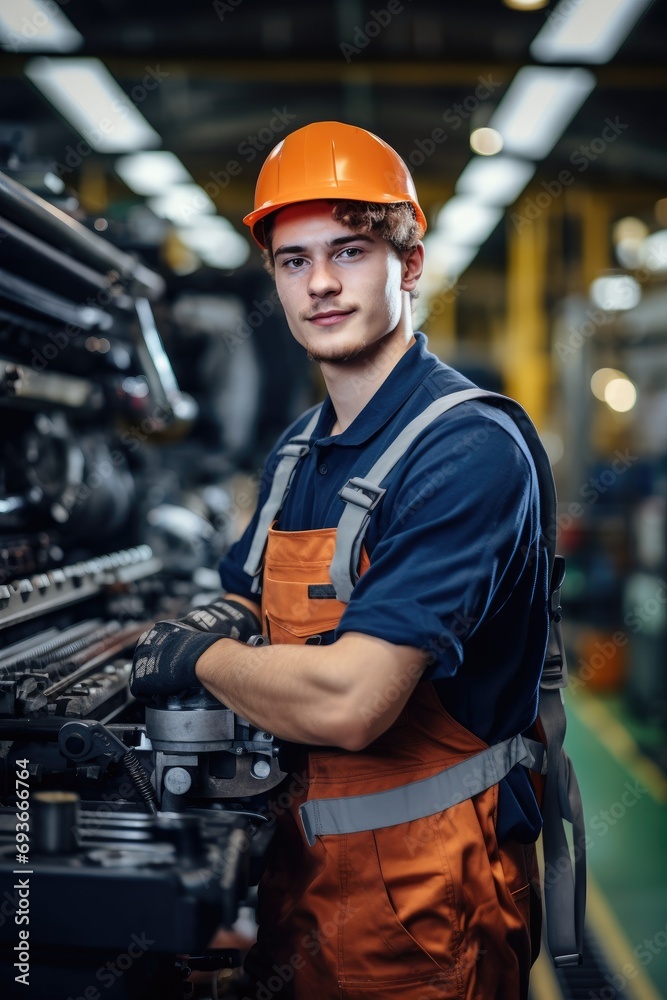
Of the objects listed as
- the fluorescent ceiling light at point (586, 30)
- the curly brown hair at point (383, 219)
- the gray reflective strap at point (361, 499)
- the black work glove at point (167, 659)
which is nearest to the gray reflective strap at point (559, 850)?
the gray reflective strap at point (361, 499)

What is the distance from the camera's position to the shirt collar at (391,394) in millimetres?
1547

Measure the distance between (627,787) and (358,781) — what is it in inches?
135

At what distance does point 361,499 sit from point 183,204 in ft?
24.3

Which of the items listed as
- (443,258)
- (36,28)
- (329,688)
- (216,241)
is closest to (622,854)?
(329,688)

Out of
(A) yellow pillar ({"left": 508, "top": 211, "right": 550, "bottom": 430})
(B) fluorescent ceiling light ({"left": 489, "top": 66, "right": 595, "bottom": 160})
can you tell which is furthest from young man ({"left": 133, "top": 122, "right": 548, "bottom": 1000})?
(A) yellow pillar ({"left": 508, "top": 211, "right": 550, "bottom": 430})

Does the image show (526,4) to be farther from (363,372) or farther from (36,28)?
(363,372)

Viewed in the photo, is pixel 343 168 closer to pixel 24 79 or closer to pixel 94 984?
pixel 94 984

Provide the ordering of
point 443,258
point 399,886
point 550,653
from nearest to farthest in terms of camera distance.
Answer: point 399,886 < point 550,653 < point 443,258

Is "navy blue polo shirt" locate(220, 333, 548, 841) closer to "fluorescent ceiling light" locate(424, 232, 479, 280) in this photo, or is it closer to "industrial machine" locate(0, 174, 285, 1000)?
"industrial machine" locate(0, 174, 285, 1000)

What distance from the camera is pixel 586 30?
432 cm

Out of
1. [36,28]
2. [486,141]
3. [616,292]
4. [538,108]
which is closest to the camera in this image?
[36,28]

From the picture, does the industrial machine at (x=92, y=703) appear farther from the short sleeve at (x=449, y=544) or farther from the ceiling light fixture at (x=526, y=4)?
the ceiling light fixture at (x=526, y=4)

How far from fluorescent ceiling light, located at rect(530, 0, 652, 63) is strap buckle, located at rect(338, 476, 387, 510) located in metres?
3.16

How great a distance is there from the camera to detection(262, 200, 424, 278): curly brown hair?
151cm
